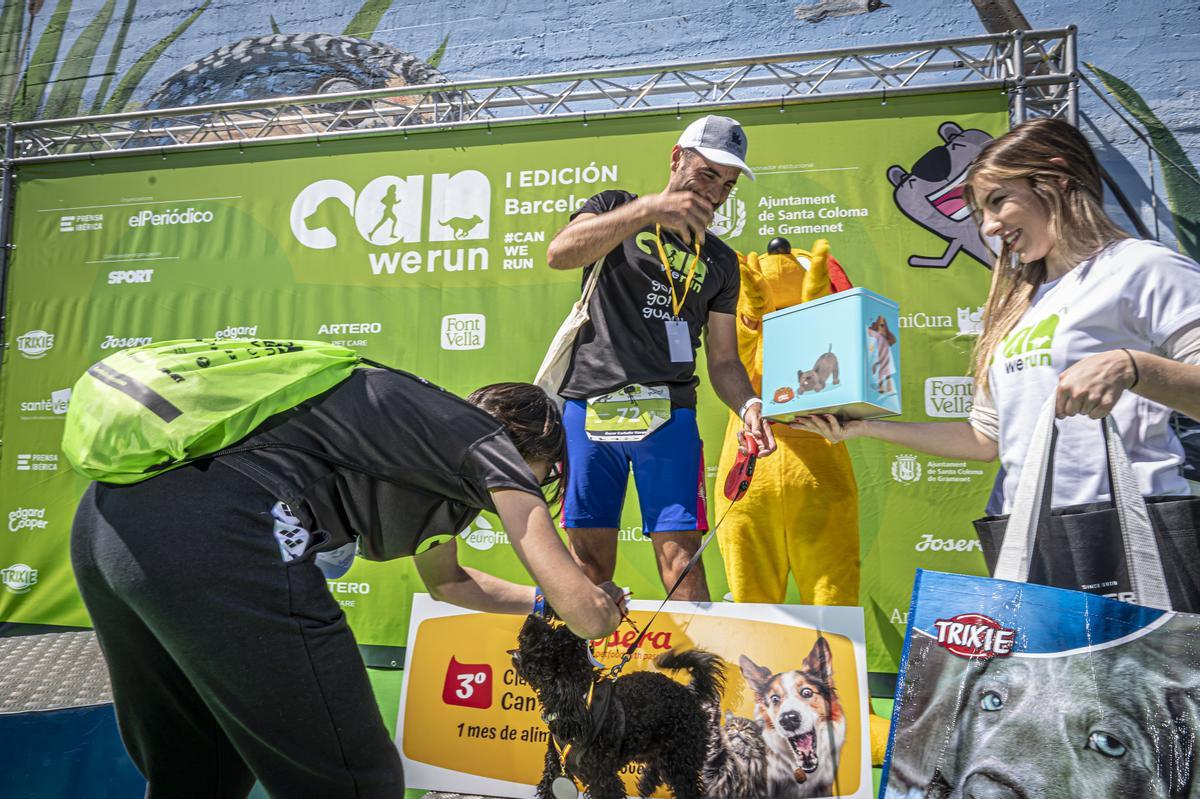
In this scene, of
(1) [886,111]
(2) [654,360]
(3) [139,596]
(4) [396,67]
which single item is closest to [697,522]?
(2) [654,360]

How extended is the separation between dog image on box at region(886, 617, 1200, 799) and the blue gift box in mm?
684

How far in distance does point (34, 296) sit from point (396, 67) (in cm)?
272

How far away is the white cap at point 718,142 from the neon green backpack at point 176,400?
1.42 metres

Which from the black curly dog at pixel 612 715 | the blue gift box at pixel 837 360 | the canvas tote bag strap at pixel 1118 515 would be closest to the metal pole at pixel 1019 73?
the blue gift box at pixel 837 360

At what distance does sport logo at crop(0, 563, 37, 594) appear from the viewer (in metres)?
4.32

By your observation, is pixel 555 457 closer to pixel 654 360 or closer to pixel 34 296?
pixel 654 360

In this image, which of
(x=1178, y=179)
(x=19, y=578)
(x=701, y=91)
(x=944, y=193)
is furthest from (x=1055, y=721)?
(x=19, y=578)

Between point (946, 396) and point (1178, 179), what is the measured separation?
2.25 meters

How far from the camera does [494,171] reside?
419 cm

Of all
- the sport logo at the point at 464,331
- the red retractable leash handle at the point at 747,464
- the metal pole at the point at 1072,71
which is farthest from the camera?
the sport logo at the point at 464,331

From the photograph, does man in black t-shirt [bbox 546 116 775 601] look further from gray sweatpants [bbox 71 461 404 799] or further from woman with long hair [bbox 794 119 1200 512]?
gray sweatpants [bbox 71 461 404 799]

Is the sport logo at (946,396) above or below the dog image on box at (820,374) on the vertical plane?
above

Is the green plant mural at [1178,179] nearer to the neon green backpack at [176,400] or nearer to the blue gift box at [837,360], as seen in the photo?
the blue gift box at [837,360]

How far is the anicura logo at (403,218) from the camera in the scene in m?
4.19
